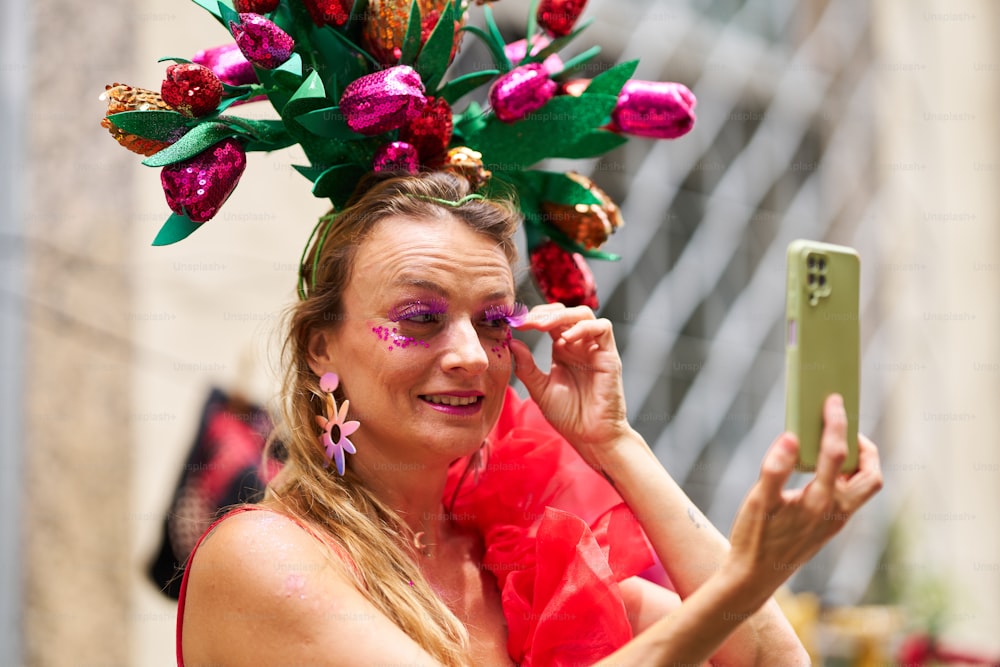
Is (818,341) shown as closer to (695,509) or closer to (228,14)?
(695,509)

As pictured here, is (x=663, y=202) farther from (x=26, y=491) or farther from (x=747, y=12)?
(x=26, y=491)

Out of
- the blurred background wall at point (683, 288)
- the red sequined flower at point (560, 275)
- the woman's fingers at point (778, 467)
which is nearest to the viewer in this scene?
the woman's fingers at point (778, 467)

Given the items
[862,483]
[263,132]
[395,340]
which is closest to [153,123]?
[263,132]

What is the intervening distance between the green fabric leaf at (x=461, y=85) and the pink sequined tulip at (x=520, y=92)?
0.03m

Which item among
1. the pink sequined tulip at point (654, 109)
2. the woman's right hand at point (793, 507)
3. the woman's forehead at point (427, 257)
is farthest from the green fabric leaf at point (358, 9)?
the woman's right hand at point (793, 507)

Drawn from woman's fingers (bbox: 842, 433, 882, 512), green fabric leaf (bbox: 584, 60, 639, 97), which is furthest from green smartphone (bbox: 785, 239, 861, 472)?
green fabric leaf (bbox: 584, 60, 639, 97)

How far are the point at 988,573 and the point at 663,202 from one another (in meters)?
3.00

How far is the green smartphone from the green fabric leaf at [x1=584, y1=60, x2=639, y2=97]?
27.3 inches

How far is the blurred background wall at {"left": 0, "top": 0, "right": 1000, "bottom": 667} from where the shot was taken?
267cm

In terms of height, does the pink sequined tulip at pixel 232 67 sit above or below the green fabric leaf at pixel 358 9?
below

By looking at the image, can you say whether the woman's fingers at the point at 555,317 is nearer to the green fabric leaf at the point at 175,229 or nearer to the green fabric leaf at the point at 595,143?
the green fabric leaf at the point at 595,143

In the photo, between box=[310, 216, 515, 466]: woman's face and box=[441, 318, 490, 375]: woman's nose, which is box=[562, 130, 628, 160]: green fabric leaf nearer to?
box=[310, 216, 515, 466]: woman's face

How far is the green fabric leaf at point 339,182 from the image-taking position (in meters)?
1.70

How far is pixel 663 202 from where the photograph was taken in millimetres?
4641
